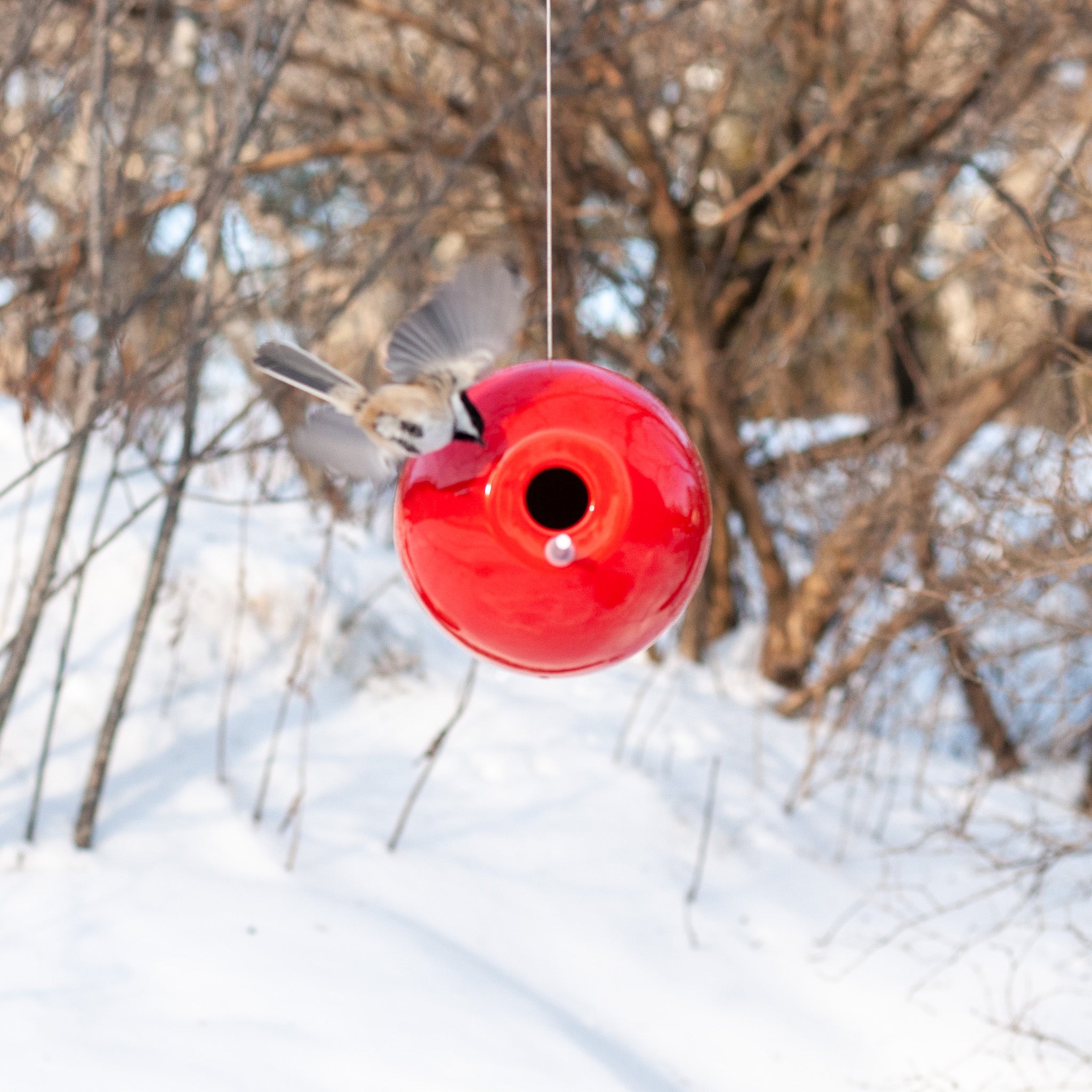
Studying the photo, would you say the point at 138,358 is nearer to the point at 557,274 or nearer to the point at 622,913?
the point at 557,274

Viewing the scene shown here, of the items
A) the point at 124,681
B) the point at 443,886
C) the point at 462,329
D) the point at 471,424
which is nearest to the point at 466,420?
the point at 471,424

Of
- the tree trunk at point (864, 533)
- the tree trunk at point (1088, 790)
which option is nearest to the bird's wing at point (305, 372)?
the tree trunk at point (864, 533)

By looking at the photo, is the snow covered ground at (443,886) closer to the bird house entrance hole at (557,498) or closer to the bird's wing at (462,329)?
the bird house entrance hole at (557,498)

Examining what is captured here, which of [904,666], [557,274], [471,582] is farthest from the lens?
[904,666]

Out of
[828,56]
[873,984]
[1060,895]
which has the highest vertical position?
[828,56]

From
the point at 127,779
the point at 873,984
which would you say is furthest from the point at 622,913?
the point at 127,779

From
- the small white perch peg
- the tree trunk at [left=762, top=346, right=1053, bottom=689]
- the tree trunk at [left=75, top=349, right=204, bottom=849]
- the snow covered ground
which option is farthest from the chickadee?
the tree trunk at [left=762, top=346, right=1053, bottom=689]

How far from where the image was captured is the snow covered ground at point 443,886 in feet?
9.68

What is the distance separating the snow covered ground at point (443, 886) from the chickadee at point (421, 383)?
186cm

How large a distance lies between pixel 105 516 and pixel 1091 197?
3.97m

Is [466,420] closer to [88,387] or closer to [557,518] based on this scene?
[557,518]

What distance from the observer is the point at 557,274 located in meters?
5.29

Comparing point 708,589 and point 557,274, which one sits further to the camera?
point 708,589

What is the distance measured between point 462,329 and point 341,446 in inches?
8.5
